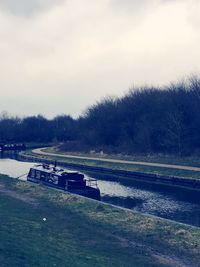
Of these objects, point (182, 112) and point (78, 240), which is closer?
point (78, 240)

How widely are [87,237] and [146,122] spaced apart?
51198mm

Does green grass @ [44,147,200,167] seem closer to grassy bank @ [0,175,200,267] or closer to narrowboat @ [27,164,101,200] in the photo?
narrowboat @ [27,164,101,200]

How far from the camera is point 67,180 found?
1416 inches

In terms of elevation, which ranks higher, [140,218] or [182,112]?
[182,112]

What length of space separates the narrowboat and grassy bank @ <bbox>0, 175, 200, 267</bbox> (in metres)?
6.15

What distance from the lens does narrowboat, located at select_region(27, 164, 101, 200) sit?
33.5 metres

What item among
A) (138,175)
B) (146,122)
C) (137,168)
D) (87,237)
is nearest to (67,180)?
(138,175)

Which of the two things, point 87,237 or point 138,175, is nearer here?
point 87,237

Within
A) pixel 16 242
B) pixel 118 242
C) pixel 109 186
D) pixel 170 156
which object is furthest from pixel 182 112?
pixel 16 242

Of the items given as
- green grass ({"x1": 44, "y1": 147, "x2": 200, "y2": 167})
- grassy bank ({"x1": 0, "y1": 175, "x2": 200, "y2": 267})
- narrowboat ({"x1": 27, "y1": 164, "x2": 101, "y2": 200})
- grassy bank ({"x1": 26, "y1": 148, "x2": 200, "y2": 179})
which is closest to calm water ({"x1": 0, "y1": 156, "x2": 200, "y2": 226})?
narrowboat ({"x1": 27, "y1": 164, "x2": 101, "y2": 200})

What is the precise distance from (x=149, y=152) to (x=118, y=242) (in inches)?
1893

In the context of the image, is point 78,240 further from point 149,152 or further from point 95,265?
point 149,152

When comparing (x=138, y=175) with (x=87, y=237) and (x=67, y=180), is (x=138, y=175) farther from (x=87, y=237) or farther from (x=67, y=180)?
(x=87, y=237)

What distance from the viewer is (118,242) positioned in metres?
18.0
